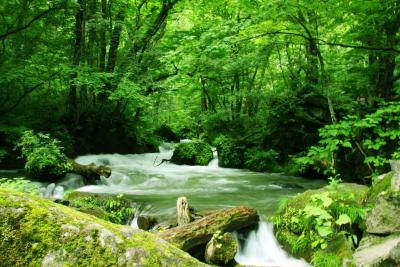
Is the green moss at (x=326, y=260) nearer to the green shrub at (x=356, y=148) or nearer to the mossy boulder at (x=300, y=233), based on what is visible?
the mossy boulder at (x=300, y=233)

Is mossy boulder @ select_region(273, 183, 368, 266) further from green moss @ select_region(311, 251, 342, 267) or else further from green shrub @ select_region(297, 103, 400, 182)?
green shrub @ select_region(297, 103, 400, 182)

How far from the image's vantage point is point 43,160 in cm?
1059

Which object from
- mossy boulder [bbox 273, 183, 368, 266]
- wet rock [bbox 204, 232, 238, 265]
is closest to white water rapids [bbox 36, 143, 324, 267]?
mossy boulder [bbox 273, 183, 368, 266]

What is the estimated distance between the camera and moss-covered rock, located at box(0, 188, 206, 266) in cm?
166

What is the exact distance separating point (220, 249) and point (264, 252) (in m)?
1.33

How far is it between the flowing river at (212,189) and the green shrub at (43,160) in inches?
40.6

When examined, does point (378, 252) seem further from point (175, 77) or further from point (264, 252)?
point (175, 77)

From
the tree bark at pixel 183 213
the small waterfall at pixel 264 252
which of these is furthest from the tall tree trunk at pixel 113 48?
the small waterfall at pixel 264 252

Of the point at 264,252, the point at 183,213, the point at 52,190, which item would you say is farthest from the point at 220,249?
the point at 52,190

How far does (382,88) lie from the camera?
34.4ft

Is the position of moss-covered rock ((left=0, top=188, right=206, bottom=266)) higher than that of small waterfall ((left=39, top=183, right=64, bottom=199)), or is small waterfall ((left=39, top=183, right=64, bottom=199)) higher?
moss-covered rock ((left=0, top=188, right=206, bottom=266))

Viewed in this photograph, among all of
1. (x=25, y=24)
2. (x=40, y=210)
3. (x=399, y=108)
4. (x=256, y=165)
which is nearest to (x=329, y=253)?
(x=399, y=108)

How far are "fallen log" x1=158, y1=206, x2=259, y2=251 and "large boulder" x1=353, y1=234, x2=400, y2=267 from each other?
2.26m

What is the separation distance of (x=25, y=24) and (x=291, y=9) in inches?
420
